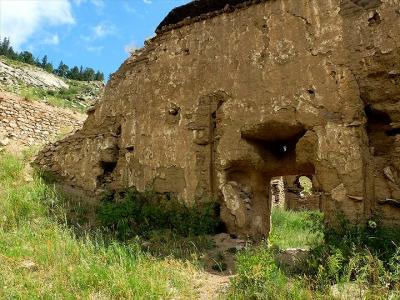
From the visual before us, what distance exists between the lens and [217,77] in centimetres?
653

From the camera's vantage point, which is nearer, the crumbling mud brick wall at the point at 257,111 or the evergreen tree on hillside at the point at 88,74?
the crumbling mud brick wall at the point at 257,111

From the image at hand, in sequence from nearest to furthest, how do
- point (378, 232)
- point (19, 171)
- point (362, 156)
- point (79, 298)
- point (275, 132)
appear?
point (79, 298) < point (378, 232) < point (362, 156) < point (275, 132) < point (19, 171)

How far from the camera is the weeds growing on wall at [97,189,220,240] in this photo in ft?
20.3

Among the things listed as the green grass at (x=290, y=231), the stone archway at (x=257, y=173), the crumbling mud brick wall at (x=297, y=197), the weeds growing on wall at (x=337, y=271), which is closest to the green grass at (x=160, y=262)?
the weeds growing on wall at (x=337, y=271)

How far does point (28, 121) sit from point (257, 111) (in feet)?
27.8

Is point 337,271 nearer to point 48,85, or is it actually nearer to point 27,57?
point 48,85

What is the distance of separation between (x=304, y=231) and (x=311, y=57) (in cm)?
497

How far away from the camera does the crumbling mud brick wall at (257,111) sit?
513 cm

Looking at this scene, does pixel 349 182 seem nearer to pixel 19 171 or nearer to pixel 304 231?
pixel 304 231

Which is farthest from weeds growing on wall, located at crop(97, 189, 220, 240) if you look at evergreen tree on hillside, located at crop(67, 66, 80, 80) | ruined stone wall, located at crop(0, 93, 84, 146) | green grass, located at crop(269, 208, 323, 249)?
evergreen tree on hillside, located at crop(67, 66, 80, 80)

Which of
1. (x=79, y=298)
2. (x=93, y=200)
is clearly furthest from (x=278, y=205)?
(x=79, y=298)

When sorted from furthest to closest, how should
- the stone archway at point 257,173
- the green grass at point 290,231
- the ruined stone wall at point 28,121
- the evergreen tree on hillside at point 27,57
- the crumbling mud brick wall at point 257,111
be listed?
the evergreen tree on hillside at point 27,57 → the ruined stone wall at point 28,121 → the green grass at point 290,231 → the stone archway at point 257,173 → the crumbling mud brick wall at point 257,111

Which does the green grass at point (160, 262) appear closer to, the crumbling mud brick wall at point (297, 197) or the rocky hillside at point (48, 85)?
the crumbling mud brick wall at point (297, 197)

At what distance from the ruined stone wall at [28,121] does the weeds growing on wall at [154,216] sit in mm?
5651
